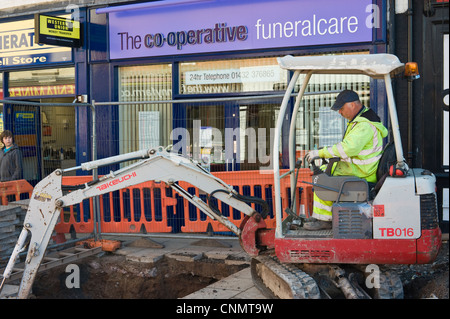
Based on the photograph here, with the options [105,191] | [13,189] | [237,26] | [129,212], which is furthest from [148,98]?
[105,191]

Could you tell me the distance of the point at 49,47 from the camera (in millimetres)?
12273

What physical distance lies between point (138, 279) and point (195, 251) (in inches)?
37.1

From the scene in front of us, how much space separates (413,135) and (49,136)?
6.29m

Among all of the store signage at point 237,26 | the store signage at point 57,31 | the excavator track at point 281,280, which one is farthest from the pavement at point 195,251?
the store signage at point 57,31

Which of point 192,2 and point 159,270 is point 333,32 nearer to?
point 192,2

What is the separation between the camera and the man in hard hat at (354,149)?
605 cm

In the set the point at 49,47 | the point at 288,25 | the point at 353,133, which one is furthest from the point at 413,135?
the point at 49,47

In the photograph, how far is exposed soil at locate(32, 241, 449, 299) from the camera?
327 inches

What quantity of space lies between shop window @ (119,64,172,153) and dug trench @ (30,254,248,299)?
8.19 feet

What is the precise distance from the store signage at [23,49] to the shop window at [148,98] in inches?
60.0

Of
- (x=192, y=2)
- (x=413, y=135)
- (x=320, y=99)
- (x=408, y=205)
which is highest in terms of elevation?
(x=192, y=2)

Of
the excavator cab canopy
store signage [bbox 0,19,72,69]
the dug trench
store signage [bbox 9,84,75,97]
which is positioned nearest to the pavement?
the dug trench

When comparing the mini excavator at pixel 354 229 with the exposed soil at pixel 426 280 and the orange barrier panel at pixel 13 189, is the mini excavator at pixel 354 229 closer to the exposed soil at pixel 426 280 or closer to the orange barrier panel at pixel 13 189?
the exposed soil at pixel 426 280
